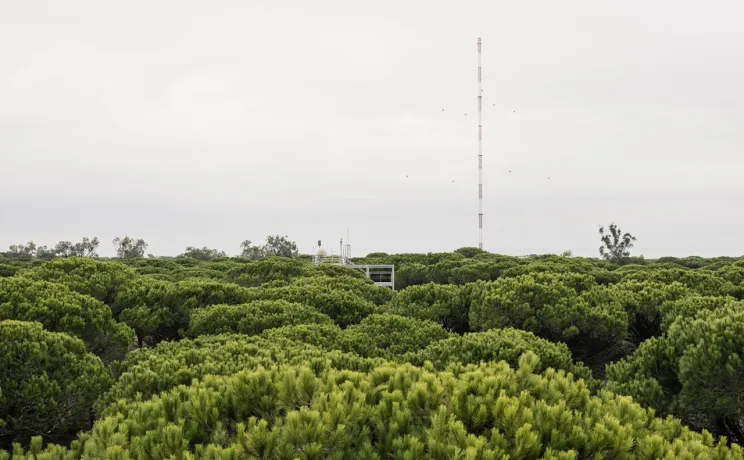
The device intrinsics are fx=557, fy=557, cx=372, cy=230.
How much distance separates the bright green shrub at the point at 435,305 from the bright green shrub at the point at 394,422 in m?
9.87

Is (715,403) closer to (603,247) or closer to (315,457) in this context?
(315,457)

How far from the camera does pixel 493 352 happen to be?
839 cm

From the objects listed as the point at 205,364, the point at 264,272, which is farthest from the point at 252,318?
the point at 264,272

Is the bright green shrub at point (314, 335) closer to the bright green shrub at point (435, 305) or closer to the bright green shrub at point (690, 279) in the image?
the bright green shrub at point (435, 305)

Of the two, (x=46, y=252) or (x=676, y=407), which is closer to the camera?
(x=676, y=407)

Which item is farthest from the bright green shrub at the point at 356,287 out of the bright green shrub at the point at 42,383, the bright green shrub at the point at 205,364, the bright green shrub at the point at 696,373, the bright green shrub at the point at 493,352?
the bright green shrub at the point at 696,373

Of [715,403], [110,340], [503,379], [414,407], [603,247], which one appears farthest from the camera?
[603,247]

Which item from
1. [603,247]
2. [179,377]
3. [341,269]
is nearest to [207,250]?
[603,247]

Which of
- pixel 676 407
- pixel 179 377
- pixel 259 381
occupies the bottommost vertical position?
pixel 676 407

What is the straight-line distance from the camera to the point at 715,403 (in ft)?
26.5

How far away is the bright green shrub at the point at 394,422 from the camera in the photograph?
4000mm

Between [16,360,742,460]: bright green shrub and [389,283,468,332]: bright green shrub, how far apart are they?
987 cm

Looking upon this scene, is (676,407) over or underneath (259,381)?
underneath

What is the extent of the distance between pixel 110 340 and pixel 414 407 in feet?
33.6
